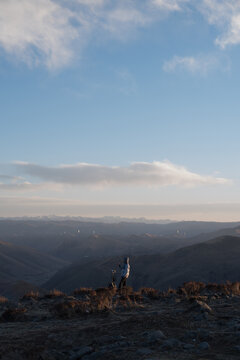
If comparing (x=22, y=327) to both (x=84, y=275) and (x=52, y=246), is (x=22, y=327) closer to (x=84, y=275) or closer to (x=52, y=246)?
(x=84, y=275)

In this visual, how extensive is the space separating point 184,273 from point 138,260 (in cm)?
2284

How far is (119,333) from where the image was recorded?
7.75 m

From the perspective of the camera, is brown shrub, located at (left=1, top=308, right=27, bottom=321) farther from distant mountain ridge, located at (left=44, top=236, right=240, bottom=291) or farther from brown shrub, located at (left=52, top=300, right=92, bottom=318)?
distant mountain ridge, located at (left=44, top=236, right=240, bottom=291)

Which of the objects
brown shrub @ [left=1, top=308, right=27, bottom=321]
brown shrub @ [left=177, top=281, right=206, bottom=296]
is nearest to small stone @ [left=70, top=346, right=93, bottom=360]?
brown shrub @ [left=1, top=308, right=27, bottom=321]

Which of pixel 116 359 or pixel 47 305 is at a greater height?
pixel 116 359

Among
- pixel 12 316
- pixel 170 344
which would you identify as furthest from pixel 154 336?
pixel 12 316

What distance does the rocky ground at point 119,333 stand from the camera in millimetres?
6508

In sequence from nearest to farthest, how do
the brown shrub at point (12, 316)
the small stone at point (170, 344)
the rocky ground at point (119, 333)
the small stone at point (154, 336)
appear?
the rocky ground at point (119, 333), the small stone at point (170, 344), the small stone at point (154, 336), the brown shrub at point (12, 316)

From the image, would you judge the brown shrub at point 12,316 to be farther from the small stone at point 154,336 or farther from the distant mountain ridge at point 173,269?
the distant mountain ridge at point 173,269

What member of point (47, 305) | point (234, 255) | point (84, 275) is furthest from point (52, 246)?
point (47, 305)

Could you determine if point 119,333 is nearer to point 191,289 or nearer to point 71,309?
point 71,309

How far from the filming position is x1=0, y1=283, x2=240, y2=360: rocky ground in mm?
6508

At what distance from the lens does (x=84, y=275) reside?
8281 centimetres

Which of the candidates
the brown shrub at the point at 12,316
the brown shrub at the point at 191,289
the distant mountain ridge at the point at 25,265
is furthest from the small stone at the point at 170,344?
the distant mountain ridge at the point at 25,265
